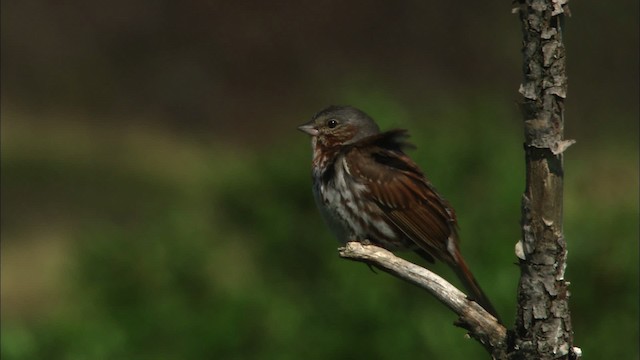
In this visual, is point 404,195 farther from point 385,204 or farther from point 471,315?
point 471,315

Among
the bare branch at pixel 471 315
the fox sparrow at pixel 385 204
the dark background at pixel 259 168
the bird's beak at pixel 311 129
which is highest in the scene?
the dark background at pixel 259 168

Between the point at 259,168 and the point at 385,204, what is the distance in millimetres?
3297

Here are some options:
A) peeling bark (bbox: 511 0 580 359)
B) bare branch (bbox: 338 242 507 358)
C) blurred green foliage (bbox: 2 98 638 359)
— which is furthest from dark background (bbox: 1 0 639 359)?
peeling bark (bbox: 511 0 580 359)

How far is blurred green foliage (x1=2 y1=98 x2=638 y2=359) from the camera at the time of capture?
6.46 metres

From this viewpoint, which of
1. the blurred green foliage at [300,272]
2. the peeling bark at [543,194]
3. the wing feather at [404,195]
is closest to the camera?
the peeling bark at [543,194]

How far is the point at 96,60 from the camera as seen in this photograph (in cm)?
1234

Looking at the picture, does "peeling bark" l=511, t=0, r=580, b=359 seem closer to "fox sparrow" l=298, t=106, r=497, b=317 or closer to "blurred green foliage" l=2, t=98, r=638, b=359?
"fox sparrow" l=298, t=106, r=497, b=317

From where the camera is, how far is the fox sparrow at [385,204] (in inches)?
183

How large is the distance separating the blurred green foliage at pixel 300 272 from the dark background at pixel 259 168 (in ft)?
0.04

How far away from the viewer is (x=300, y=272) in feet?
23.7

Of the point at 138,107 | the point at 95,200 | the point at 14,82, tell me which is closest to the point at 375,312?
the point at 95,200

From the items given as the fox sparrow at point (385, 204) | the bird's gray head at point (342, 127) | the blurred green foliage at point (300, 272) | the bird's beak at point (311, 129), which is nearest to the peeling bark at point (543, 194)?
the fox sparrow at point (385, 204)

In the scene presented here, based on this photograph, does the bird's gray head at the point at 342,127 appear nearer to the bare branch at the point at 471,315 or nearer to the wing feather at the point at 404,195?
the wing feather at the point at 404,195

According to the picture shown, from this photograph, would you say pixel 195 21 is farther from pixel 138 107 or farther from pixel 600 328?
pixel 600 328
